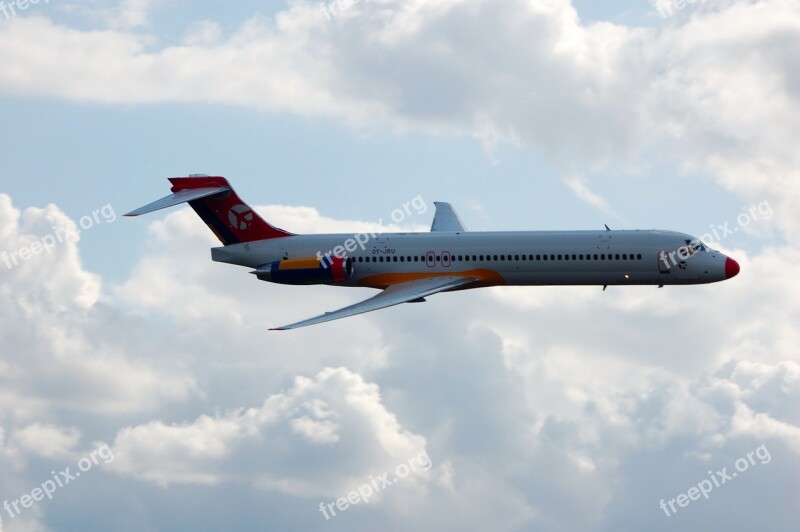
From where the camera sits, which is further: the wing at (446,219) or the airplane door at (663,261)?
the wing at (446,219)

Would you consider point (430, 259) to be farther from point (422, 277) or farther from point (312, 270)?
point (312, 270)

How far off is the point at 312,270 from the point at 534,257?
42.5 ft

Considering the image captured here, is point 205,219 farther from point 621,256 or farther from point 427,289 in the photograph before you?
point 621,256

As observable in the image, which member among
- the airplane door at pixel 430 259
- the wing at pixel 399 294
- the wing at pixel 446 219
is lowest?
the wing at pixel 399 294

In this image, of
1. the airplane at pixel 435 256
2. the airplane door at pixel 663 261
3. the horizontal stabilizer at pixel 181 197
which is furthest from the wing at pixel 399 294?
the horizontal stabilizer at pixel 181 197

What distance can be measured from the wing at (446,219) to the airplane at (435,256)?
964cm

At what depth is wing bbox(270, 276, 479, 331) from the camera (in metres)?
54.4

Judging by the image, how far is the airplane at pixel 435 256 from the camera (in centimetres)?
6016

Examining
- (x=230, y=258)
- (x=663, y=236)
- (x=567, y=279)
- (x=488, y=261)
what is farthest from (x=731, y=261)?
(x=230, y=258)

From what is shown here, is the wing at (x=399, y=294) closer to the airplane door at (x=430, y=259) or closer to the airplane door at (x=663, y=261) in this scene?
the airplane door at (x=430, y=259)

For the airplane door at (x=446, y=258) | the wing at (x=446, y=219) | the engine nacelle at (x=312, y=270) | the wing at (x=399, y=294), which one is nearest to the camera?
the wing at (x=399, y=294)

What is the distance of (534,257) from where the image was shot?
60.7 metres

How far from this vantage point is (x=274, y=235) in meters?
65.0

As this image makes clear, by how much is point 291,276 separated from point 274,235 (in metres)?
3.71
